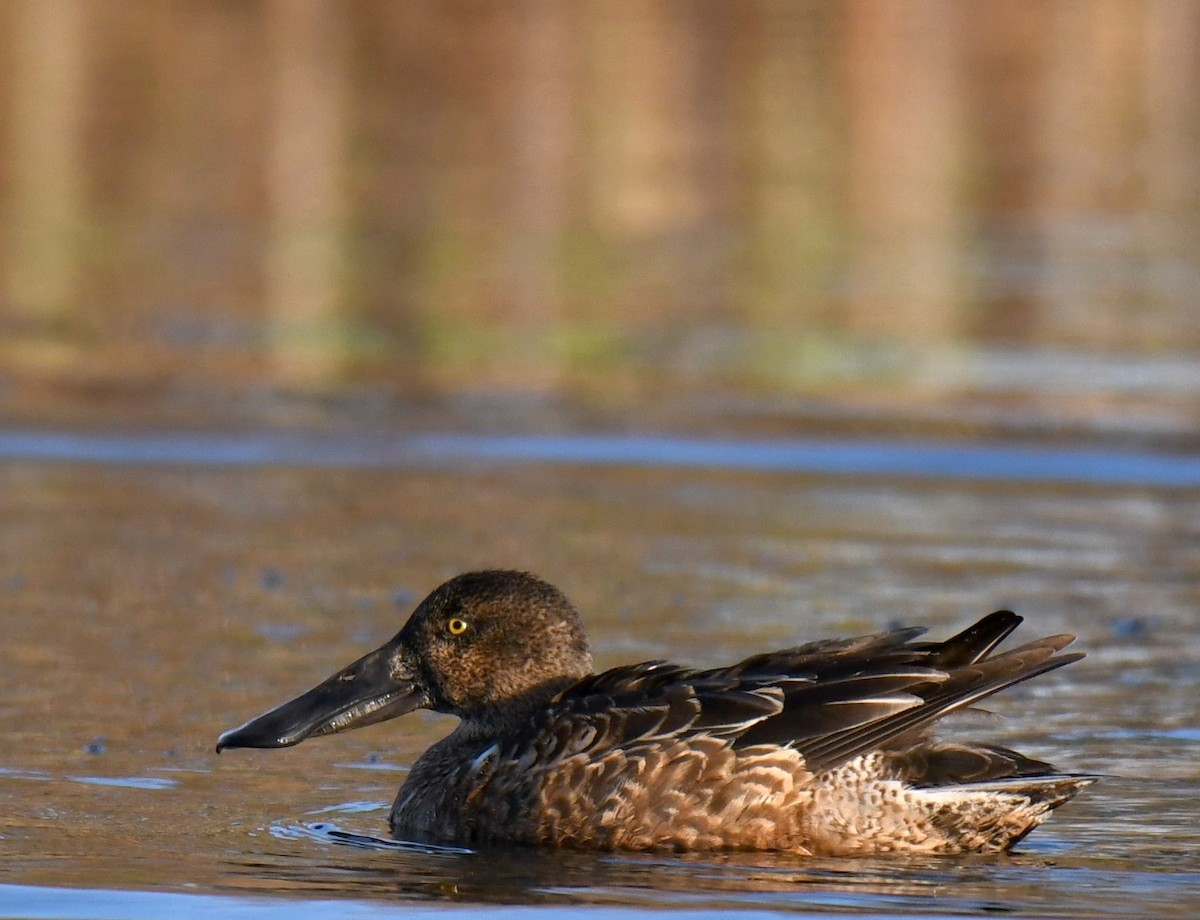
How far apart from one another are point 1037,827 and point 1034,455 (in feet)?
18.8

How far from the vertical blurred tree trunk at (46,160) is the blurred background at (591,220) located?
2.7 inches

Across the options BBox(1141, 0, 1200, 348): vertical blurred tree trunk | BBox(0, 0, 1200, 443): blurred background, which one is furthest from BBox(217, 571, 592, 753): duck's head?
BBox(1141, 0, 1200, 348): vertical blurred tree trunk

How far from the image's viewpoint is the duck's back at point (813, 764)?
6379 millimetres

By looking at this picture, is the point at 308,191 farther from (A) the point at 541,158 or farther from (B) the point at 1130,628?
(B) the point at 1130,628

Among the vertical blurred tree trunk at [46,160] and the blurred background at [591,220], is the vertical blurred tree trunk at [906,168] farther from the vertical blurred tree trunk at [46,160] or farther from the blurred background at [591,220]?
the vertical blurred tree trunk at [46,160]

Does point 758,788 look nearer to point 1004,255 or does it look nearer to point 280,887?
point 280,887

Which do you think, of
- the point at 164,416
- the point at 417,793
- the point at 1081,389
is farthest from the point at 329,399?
the point at 417,793

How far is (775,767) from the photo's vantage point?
644cm

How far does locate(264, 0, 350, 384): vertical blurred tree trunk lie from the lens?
15.3m

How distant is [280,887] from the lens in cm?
604

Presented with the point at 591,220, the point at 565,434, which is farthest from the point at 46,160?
the point at 565,434

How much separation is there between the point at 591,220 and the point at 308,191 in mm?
2624

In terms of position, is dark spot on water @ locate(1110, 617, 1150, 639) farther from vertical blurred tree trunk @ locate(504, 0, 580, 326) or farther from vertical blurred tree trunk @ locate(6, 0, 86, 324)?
vertical blurred tree trunk @ locate(6, 0, 86, 324)

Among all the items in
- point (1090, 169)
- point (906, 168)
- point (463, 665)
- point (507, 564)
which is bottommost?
point (463, 665)
